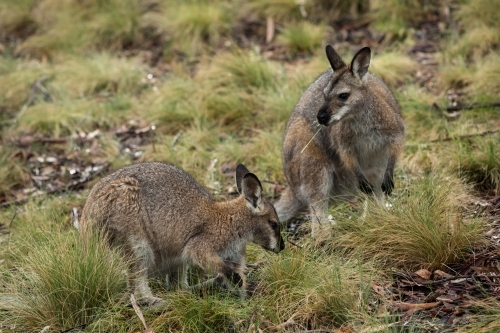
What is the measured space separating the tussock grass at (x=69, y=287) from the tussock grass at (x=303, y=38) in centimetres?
578

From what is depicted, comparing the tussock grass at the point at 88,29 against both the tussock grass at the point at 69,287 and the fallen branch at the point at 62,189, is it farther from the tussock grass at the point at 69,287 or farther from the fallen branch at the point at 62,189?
the tussock grass at the point at 69,287

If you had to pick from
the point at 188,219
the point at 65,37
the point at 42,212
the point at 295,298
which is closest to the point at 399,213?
the point at 295,298

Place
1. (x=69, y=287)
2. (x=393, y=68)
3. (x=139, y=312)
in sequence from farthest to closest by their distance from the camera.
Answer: (x=393, y=68) < (x=69, y=287) < (x=139, y=312)

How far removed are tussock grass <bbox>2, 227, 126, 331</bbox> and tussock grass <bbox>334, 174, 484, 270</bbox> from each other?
1570 millimetres

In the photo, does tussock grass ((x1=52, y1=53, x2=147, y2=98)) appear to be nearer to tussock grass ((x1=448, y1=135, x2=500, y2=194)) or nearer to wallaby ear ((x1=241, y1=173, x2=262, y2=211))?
tussock grass ((x1=448, y1=135, x2=500, y2=194))

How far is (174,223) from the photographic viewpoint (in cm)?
534

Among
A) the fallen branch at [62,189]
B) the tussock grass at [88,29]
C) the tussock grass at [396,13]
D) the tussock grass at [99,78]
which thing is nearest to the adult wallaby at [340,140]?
the fallen branch at [62,189]

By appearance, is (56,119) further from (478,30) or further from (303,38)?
(478,30)

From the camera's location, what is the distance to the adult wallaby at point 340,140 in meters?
6.07

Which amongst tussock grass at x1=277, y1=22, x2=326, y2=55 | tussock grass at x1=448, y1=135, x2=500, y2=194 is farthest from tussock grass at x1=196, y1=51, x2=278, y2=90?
tussock grass at x1=448, y1=135, x2=500, y2=194

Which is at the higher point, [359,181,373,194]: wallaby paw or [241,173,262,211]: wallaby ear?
[241,173,262,211]: wallaby ear

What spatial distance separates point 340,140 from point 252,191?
1.05m

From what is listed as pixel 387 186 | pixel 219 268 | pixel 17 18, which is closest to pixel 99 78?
pixel 17 18

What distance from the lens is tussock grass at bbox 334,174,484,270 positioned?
5297 millimetres
